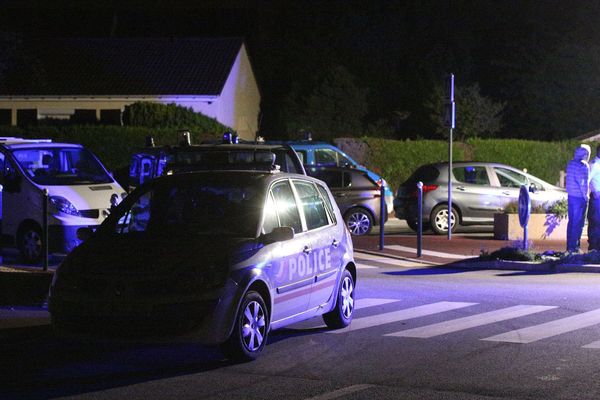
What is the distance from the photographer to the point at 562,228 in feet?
73.4

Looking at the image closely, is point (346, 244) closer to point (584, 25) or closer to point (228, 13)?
point (584, 25)

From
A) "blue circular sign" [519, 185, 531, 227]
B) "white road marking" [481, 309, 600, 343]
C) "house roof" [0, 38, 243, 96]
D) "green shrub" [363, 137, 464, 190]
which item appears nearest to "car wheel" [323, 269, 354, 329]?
"white road marking" [481, 309, 600, 343]

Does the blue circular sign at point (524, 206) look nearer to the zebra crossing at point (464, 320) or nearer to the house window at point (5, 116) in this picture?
the zebra crossing at point (464, 320)

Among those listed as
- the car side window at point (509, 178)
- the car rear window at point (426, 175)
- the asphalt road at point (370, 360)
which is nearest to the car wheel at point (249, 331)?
the asphalt road at point (370, 360)

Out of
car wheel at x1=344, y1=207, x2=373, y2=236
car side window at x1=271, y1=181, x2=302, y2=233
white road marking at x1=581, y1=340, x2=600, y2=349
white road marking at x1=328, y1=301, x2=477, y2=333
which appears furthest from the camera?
car wheel at x1=344, y1=207, x2=373, y2=236

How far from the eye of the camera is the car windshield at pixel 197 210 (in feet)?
33.8

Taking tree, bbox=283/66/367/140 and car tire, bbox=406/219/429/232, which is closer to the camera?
car tire, bbox=406/219/429/232

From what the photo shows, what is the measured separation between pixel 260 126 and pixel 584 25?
1474 centimetres

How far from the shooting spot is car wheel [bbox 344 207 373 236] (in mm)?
23203

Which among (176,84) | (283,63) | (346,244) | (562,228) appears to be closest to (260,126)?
(283,63)

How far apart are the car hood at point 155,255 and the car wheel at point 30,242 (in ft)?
25.5

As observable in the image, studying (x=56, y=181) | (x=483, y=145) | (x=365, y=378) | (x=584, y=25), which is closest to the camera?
(x=365, y=378)

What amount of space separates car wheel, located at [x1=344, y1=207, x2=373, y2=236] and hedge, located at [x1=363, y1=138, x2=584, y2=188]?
31.9 ft

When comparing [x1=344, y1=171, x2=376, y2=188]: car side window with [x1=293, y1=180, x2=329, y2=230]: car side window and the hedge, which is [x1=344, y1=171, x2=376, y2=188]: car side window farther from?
[x1=293, y1=180, x2=329, y2=230]: car side window
